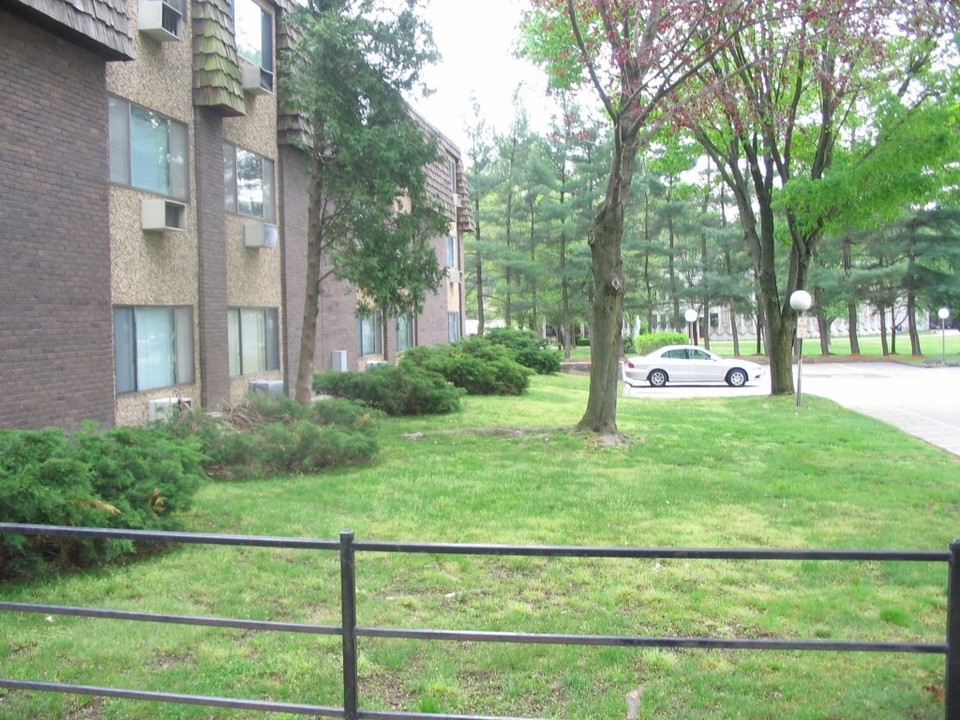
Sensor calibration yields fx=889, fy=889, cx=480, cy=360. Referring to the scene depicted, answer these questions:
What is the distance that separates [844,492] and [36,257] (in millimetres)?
9652

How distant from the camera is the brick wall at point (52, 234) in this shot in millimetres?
10170

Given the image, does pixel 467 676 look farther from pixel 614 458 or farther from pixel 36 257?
pixel 36 257

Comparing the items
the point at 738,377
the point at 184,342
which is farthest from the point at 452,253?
the point at 184,342

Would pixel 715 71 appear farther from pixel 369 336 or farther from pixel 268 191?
pixel 369 336

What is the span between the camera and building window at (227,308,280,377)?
16328 mm

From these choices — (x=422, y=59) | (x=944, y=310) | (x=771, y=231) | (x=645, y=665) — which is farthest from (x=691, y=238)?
(x=645, y=665)

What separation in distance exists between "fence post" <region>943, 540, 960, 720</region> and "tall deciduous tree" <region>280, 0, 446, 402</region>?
39.1 ft

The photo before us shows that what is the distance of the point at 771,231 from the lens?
859 inches

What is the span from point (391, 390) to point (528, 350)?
1568 centimetres

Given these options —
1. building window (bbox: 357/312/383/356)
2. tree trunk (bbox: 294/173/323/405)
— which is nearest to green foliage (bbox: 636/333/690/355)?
building window (bbox: 357/312/383/356)

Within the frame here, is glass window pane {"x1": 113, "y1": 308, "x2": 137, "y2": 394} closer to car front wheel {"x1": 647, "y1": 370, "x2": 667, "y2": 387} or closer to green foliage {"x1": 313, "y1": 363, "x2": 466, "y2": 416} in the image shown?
green foliage {"x1": 313, "y1": 363, "x2": 466, "y2": 416}

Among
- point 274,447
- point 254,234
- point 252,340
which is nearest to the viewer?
point 274,447

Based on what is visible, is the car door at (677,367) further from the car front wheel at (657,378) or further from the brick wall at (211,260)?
the brick wall at (211,260)

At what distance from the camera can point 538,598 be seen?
5789mm
